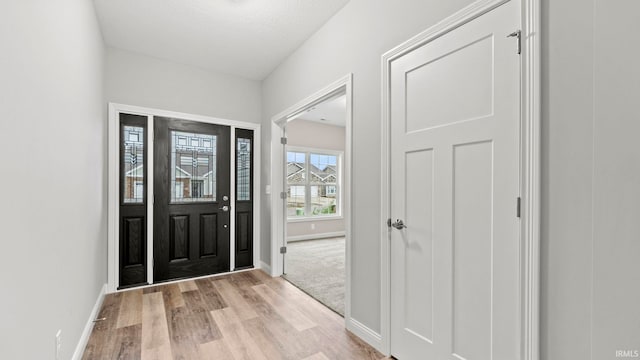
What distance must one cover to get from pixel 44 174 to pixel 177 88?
2.55m

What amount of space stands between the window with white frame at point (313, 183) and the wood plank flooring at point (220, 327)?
3.22 meters

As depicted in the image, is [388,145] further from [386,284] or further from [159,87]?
[159,87]

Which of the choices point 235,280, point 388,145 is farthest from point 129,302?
point 388,145

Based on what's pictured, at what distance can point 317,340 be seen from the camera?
81.6 inches

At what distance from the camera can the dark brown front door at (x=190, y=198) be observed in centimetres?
336

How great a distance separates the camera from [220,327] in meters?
2.26

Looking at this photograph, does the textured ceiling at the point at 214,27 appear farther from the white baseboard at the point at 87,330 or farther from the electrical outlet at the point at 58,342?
the white baseboard at the point at 87,330

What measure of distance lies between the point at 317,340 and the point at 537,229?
1659mm

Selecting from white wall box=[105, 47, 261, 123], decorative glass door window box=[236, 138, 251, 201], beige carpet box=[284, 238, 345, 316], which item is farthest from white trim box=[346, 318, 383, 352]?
white wall box=[105, 47, 261, 123]

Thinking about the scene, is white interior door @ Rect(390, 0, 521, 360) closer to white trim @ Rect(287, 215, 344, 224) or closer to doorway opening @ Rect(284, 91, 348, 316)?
doorway opening @ Rect(284, 91, 348, 316)

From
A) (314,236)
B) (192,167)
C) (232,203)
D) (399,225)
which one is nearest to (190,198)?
(192,167)

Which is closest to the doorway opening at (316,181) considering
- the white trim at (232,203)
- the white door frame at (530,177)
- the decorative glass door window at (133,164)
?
the white trim at (232,203)

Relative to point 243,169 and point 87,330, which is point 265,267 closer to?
point 243,169

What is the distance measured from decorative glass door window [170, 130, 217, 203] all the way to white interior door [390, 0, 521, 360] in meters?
2.66
